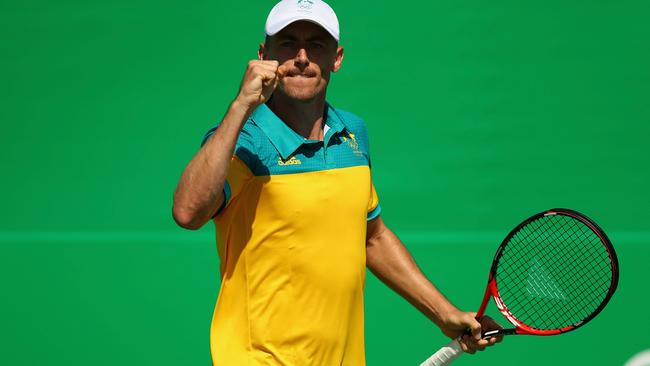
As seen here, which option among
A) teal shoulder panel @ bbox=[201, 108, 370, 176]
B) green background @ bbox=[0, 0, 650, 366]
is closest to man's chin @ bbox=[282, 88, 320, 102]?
teal shoulder panel @ bbox=[201, 108, 370, 176]

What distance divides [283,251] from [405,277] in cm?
53

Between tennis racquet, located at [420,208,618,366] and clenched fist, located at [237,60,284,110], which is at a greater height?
clenched fist, located at [237,60,284,110]

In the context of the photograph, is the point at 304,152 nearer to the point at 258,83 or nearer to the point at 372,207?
the point at 258,83

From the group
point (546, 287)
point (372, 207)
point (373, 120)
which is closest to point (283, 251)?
point (372, 207)

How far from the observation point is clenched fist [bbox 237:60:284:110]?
262 centimetres

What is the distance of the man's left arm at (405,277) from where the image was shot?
10.2ft

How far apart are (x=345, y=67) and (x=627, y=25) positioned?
4.44ft

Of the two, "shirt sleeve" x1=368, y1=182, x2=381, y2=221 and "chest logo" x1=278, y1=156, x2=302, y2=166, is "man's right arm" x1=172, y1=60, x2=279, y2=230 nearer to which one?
"chest logo" x1=278, y1=156, x2=302, y2=166

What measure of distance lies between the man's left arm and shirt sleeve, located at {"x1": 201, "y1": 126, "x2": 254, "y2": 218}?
0.55 meters

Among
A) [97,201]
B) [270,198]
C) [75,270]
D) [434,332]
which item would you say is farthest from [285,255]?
[97,201]

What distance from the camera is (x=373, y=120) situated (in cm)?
579

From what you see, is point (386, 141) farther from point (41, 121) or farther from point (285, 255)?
point (285, 255)

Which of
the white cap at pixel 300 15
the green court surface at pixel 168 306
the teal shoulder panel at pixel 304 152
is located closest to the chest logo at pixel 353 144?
the teal shoulder panel at pixel 304 152

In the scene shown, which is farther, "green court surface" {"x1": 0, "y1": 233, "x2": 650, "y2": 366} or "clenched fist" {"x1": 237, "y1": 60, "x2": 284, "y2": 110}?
"green court surface" {"x1": 0, "y1": 233, "x2": 650, "y2": 366}
